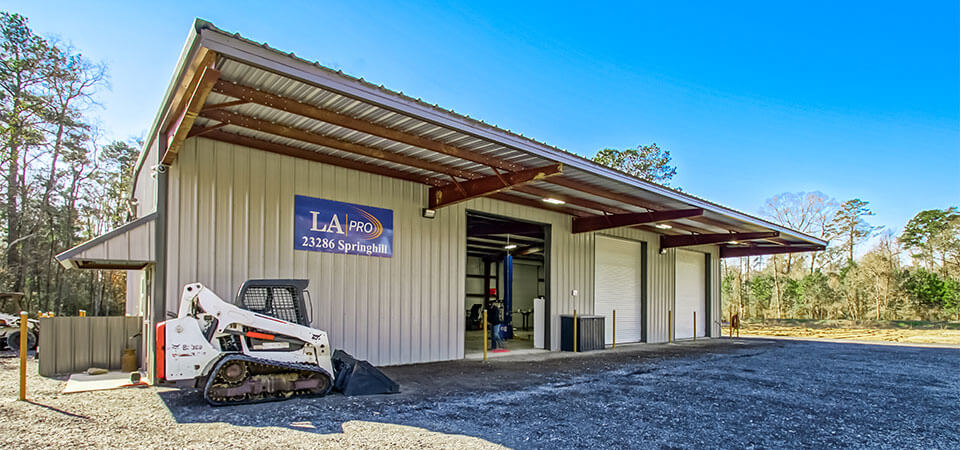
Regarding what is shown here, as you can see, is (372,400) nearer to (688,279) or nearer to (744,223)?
(744,223)

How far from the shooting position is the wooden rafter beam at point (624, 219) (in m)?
12.0

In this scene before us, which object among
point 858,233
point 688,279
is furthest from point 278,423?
point 858,233

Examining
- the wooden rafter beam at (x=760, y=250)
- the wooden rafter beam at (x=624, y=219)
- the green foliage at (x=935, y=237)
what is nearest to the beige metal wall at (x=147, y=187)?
the wooden rafter beam at (x=624, y=219)

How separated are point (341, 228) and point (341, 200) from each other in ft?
1.51

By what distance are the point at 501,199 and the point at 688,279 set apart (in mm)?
9234

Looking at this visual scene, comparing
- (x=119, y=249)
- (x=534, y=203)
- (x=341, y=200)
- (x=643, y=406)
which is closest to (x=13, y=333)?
(x=119, y=249)

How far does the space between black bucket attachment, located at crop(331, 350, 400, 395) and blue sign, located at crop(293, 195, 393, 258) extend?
7.77ft

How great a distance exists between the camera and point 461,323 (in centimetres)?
1070

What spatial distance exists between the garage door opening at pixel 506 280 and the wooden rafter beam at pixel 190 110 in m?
7.42

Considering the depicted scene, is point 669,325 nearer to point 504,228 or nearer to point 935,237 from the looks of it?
point 504,228

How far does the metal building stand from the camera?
606 cm

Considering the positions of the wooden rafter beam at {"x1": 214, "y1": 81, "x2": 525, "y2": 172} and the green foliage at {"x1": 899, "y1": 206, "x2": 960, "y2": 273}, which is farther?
the green foliage at {"x1": 899, "y1": 206, "x2": 960, "y2": 273}

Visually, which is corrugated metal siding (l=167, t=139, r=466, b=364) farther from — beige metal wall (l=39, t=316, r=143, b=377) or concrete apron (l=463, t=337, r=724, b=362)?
beige metal wall (l=39, t=316, r=143, b=377)

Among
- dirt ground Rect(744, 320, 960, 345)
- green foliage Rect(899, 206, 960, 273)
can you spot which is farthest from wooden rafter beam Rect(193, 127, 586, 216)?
green foliage Rect(899, 206, 960, 273)
